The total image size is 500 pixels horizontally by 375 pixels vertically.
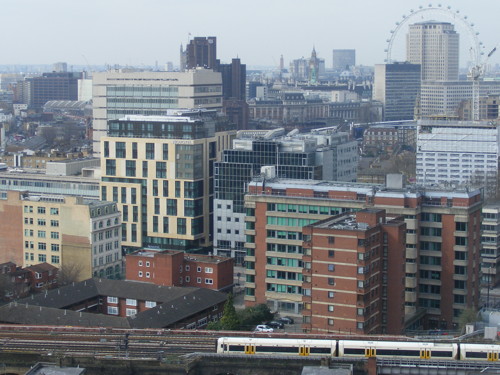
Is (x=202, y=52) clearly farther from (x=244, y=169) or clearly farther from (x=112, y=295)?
(x=112, y=295)

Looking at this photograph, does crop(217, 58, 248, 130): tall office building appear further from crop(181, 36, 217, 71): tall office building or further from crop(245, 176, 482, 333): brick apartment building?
crop(245, 176, 482, 333): brick apartment building

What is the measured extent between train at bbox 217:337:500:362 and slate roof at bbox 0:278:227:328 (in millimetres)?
8483

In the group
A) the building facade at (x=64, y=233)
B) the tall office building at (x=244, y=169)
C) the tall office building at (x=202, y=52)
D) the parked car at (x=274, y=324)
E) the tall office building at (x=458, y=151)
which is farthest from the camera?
the tall office building at (x=202, y=52)

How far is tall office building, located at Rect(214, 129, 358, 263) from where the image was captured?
62.1m

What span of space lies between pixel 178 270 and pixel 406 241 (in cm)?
1314

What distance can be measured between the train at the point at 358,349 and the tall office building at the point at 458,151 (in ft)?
190

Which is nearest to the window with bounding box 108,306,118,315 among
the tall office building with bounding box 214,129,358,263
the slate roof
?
the slate roof

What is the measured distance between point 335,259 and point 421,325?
8.31 meters

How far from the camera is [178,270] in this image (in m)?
54.0

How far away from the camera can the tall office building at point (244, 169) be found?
204 ft

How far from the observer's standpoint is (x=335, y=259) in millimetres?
42719

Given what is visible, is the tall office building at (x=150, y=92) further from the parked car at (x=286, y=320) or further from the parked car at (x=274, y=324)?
the parked car at (x=274, y=324)

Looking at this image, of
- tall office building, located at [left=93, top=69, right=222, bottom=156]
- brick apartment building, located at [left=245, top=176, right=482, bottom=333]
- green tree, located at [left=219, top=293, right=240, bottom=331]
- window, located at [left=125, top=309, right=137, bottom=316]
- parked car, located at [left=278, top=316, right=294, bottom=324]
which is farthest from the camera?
tall office building, located at [left=93, top=69, right=222, bottom=156]

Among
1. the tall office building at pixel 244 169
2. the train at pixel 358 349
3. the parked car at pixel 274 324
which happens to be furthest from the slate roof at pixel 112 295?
the tall office building at pixel 244 169
